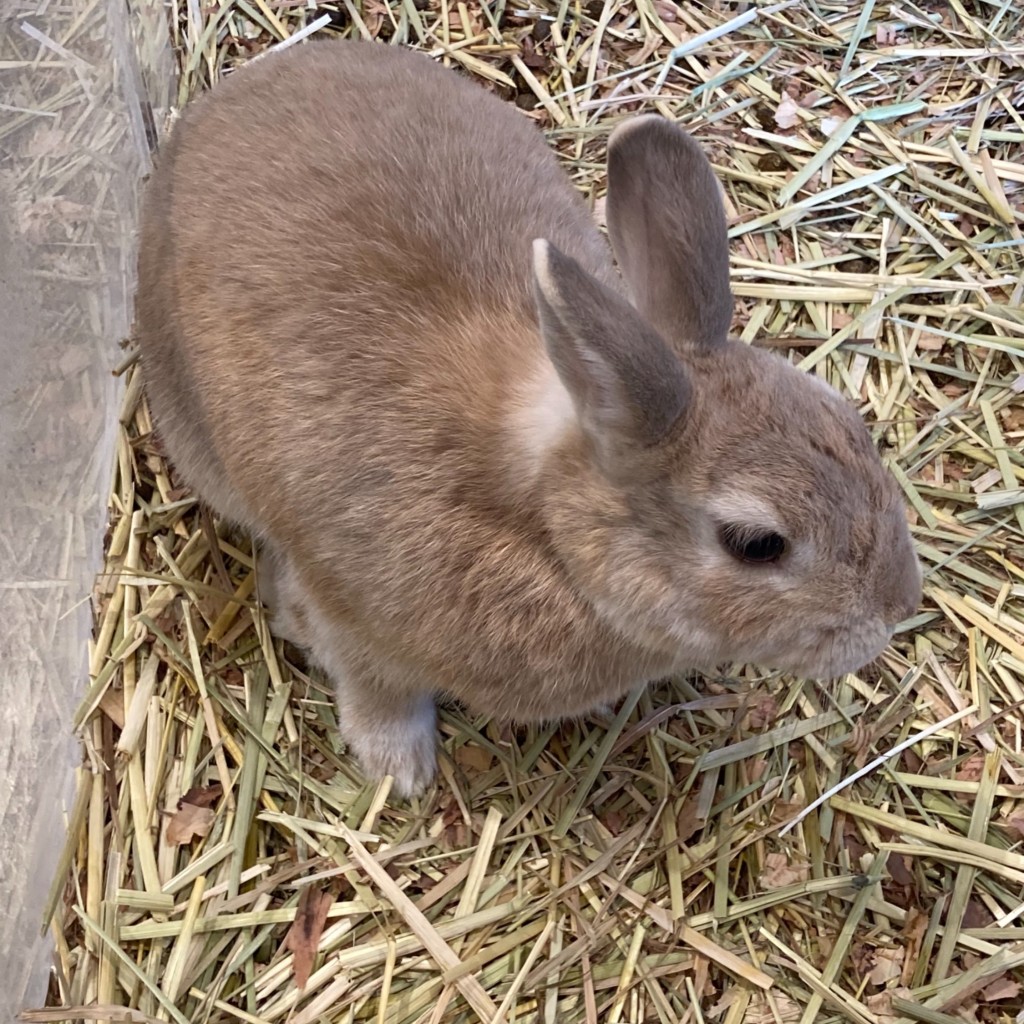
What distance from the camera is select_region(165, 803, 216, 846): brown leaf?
248 cm

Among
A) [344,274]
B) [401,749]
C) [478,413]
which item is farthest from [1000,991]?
[344,274]

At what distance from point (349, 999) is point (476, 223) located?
178 centimetres

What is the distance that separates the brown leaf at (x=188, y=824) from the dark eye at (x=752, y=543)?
5.04 feet

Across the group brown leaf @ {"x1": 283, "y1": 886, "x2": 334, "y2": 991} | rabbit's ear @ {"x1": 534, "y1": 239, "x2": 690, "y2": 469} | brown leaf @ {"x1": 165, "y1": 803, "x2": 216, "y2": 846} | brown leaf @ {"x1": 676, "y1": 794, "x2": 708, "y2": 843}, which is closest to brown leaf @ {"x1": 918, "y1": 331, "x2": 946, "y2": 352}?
brown leaf @ {"x1": 676, "y1": 794, "x2": 708, "y2": 843}

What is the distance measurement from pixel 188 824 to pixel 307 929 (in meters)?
0.40

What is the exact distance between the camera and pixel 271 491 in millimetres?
2227

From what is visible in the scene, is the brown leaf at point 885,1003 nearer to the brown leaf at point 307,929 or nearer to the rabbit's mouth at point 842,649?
the rabbit's mouth at point 842,649

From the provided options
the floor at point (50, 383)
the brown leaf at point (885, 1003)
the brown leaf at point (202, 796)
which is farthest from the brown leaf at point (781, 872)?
the floor at point (50, 383)

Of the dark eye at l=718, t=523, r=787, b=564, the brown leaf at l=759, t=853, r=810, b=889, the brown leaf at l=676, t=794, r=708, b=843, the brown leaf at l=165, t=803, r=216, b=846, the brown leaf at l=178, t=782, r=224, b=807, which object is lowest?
the brown leaf at l=759, t=853, r=810, b=889

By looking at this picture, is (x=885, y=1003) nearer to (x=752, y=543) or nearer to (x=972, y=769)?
(x=972, y=769)

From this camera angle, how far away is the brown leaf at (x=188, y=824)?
248 cm

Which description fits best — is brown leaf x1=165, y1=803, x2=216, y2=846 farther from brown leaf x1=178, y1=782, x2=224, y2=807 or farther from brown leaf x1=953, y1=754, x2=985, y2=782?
brown leaf x1=953, y1=754, x2=985, y2=782

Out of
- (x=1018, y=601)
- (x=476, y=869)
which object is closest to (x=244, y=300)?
(x=476, y=869)

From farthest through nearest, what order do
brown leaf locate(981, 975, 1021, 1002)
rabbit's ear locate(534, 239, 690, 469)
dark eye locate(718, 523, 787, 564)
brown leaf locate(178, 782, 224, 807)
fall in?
brown leaf locate(178, 782, 224, 807) < brown leaf locate(981, 975, 1021, 1002) < dark eye locate(718, 523, 787, 564) < rabbit's ear locate(534, 239, 690, 469)
